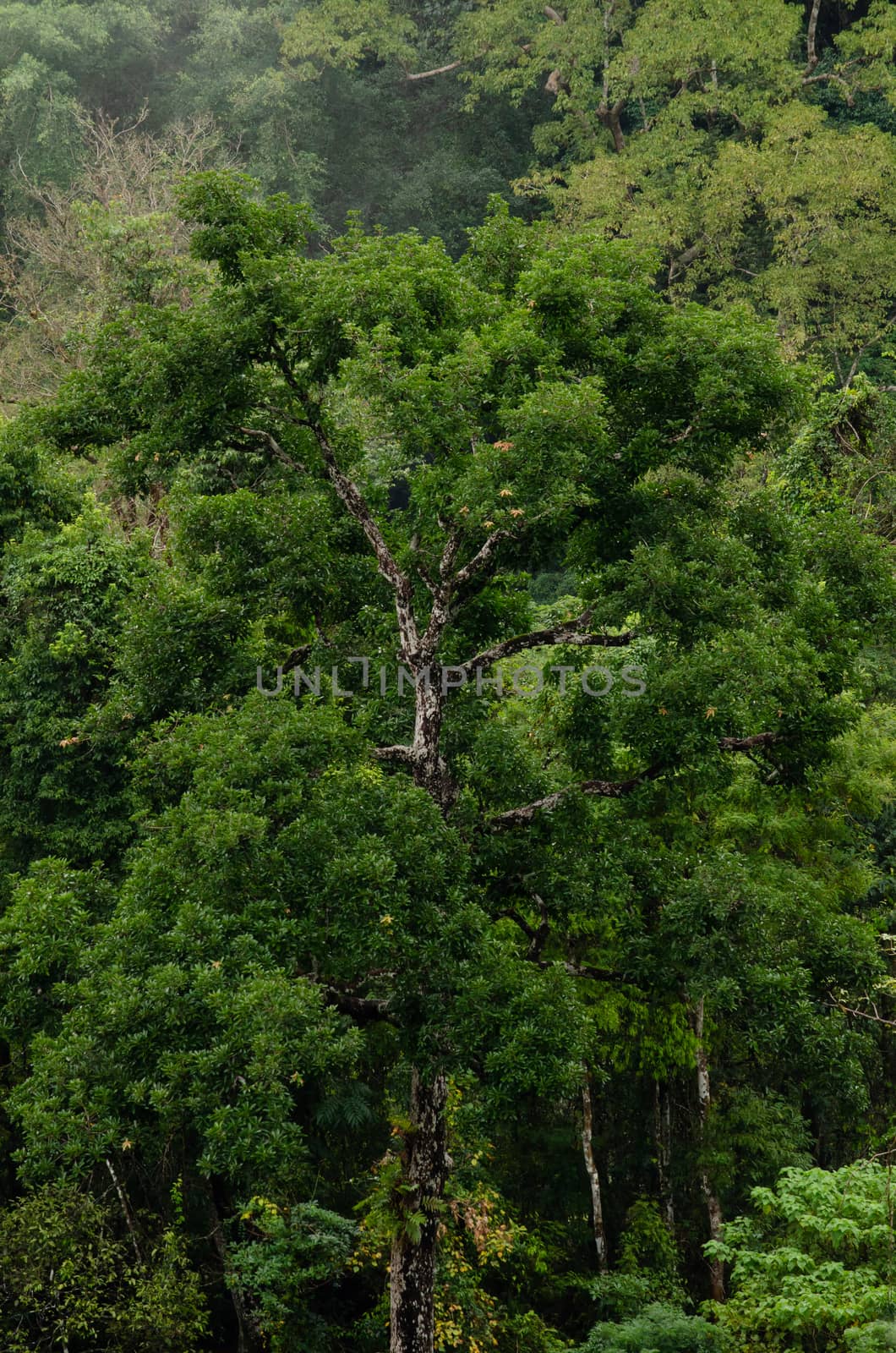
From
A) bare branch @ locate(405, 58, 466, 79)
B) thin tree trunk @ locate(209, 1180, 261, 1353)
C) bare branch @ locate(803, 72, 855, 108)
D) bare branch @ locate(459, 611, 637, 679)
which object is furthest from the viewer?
bare branch @ locate(405, 58, 466, 79)

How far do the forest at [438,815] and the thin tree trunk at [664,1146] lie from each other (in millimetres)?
168

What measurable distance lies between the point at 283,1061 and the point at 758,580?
15.0ft

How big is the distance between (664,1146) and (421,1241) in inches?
270

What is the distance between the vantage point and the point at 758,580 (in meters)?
8.72

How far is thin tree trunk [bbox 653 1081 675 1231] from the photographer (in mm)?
14188

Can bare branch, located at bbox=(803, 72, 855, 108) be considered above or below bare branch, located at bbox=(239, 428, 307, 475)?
above

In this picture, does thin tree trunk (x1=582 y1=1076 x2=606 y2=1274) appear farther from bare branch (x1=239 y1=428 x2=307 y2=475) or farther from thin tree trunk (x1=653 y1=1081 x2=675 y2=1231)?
bare branch (x1=239 y1=428 x2=307 y2=475)

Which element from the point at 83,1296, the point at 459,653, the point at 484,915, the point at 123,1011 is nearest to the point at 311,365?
the point at 459,653

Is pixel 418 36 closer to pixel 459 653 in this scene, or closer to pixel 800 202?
pixel 800 202

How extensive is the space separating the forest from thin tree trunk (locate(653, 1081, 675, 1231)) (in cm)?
17

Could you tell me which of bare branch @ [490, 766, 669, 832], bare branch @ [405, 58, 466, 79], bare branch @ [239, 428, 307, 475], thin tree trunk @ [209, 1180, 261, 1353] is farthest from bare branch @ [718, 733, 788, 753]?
bare branch @ [405, 58, 466, 79]

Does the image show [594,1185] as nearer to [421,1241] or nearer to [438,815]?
[421,1241]

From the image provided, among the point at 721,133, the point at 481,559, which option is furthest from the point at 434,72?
the point at 481,559

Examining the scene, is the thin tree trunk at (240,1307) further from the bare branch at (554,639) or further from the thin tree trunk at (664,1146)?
the bare branch at (554,639)
